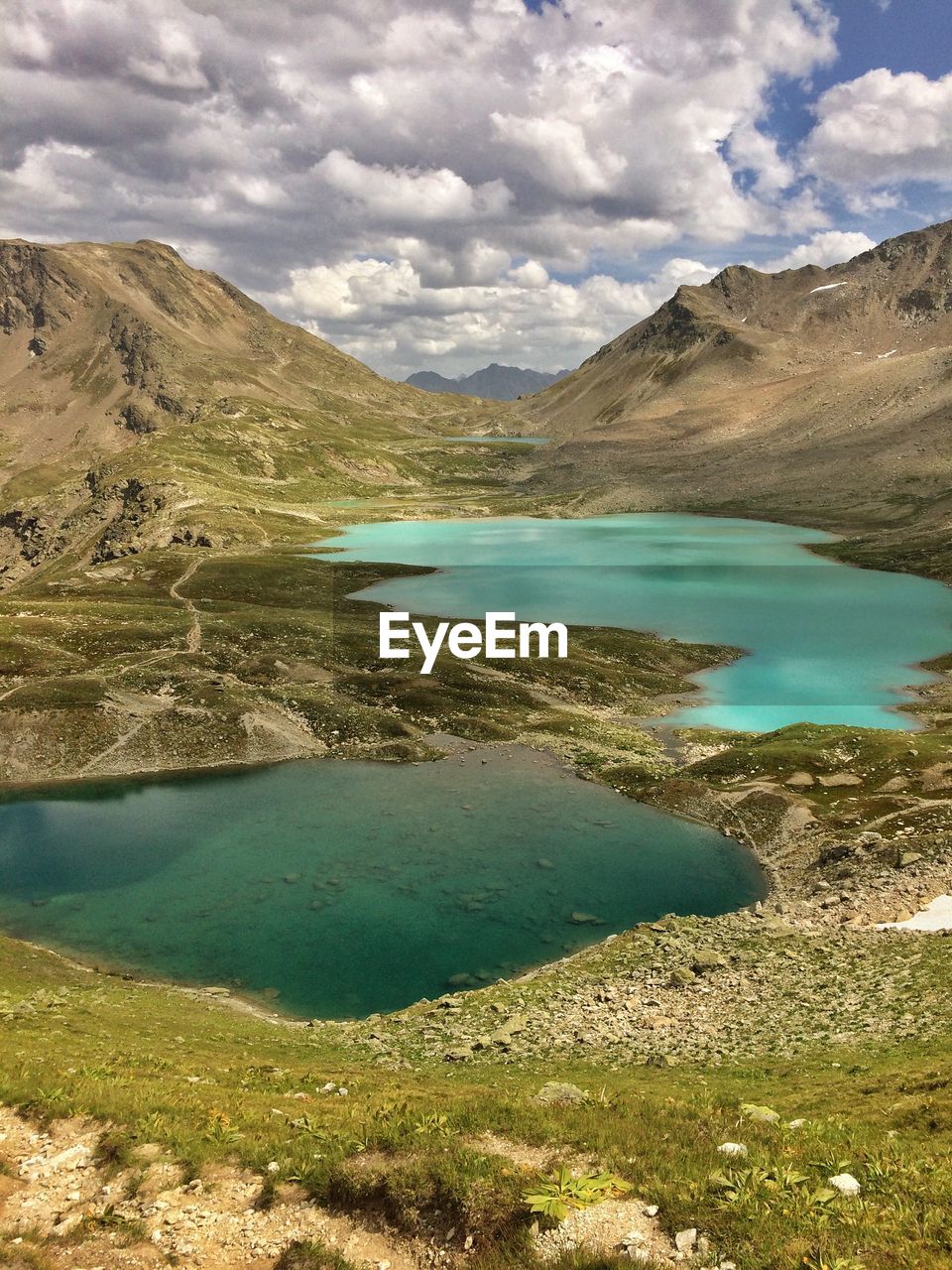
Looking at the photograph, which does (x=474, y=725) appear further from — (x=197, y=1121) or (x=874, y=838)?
(x=197, y=1121)

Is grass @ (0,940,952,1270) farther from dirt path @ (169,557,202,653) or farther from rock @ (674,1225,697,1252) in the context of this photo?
dirt path @ (169,557,202,653)

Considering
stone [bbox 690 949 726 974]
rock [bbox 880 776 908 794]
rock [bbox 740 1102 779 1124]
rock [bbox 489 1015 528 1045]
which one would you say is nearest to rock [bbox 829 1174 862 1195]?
rock [bbox 740 1102 779 1124]

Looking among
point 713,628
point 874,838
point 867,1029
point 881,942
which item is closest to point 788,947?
point 881,942

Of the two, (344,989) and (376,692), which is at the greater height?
(376,692)

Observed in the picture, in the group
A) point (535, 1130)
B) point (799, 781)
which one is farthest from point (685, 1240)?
point (799, 781)

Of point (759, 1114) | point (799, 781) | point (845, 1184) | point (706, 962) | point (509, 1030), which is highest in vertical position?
point (845, 1184)

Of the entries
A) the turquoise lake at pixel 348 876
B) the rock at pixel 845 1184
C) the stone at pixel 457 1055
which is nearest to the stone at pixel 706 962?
the turquoise lake at pixel 348 876

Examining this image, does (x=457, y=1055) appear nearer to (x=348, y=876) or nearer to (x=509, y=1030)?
(x=509, y=1030)
